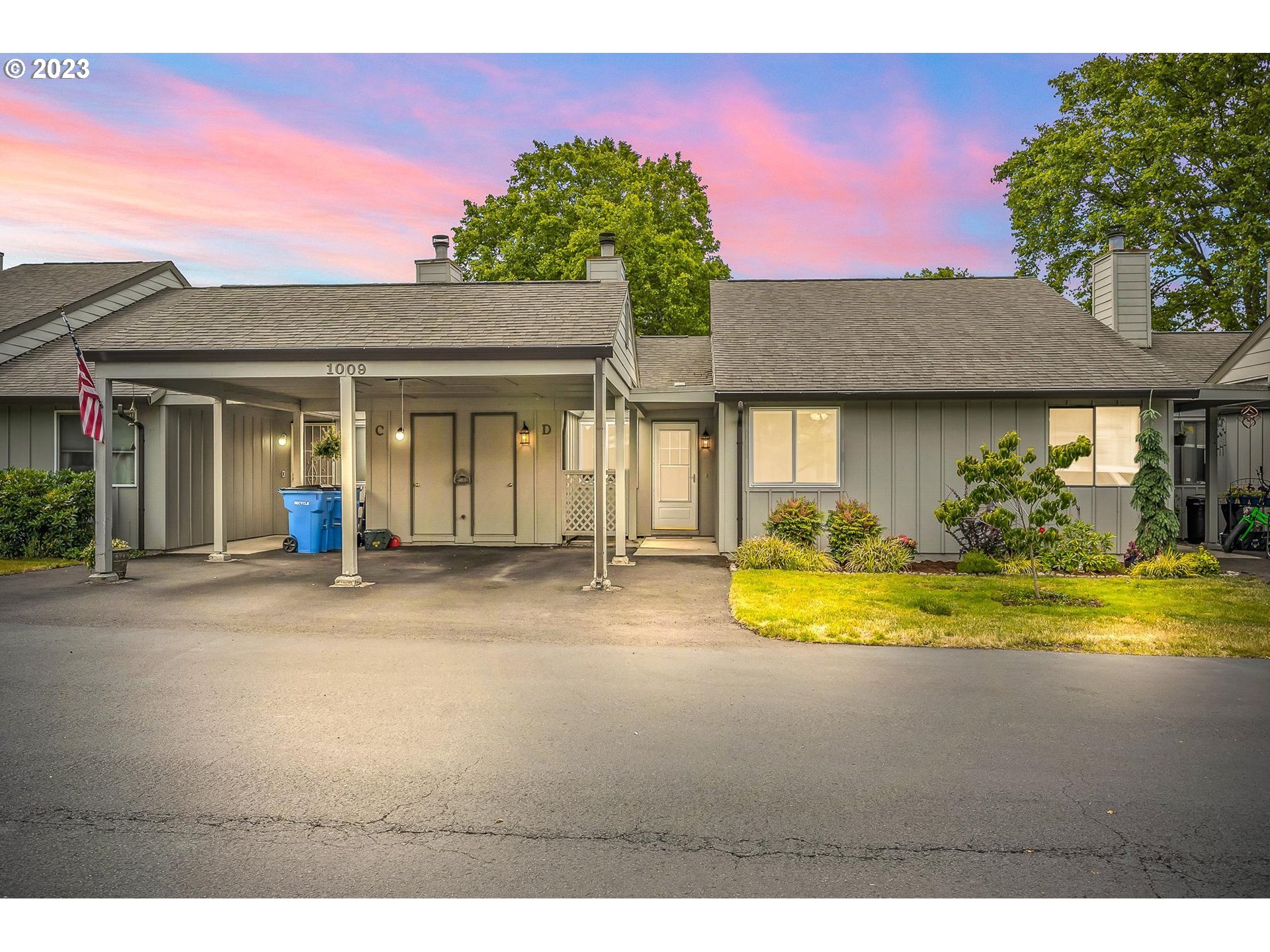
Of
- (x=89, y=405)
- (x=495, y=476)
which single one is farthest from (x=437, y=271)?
(x=89, y=405)

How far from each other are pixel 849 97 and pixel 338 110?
8.33 meters

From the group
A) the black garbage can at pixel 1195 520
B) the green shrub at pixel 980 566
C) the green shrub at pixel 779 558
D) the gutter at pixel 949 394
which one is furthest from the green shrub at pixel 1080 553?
the black garbage can at pixel 1195 520

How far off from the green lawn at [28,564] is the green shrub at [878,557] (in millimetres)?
11449

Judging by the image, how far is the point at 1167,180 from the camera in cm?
2238

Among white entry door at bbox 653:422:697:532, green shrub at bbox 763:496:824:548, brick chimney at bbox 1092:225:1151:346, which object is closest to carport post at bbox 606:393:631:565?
green shrub at bbox 763:496:824:548

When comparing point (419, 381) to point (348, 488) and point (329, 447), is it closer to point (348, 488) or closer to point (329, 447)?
point (329, 447)

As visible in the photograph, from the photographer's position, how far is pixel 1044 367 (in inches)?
497

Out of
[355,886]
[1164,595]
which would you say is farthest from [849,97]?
[355,886]

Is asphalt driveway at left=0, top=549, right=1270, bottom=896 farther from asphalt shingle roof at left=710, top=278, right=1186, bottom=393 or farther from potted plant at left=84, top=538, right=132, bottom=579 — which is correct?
asphalt shingle roof at left=710, top=278, right=1186, bottom=393

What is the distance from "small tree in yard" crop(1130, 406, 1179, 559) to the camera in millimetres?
11203

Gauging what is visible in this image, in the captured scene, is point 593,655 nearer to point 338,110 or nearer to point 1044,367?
point 1044,367

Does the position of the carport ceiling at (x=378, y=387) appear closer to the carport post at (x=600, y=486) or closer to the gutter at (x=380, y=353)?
the gutter at (x=380, y=353)

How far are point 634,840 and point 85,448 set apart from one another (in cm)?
1427

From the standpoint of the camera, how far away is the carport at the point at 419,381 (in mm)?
10117
